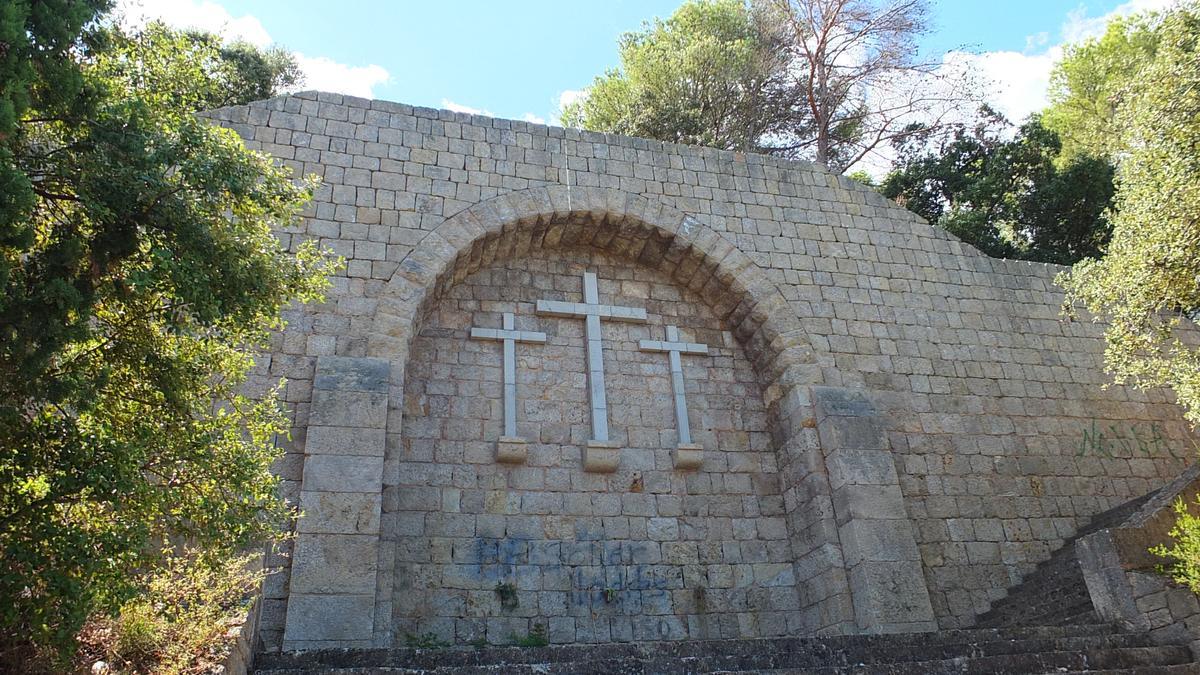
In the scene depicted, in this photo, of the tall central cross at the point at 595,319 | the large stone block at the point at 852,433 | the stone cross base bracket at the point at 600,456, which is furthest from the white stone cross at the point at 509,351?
the large stone block at the point at 852,433

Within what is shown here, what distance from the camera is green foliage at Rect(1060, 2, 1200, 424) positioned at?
7219mm

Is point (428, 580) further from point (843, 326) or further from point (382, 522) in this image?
point (843, 326)

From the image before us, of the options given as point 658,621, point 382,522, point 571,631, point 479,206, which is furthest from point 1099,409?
point 382,522

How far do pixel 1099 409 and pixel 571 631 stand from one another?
6179 mm

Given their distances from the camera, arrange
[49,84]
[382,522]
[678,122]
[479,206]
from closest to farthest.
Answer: [49,84] < [382,522] < [479,206] < [678,122]

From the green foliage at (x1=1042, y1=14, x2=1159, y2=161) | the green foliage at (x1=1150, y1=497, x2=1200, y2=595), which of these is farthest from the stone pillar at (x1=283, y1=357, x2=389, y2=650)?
the green foliage at (x1=1042, y1=14, x2=1159, y2=161)

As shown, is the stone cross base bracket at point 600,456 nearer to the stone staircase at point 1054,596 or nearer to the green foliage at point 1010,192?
the stone staircase at point 1054,596

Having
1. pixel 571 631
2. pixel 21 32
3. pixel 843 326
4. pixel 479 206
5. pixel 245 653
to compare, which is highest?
pixel 479 206

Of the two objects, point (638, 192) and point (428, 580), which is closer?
point (428, 580)

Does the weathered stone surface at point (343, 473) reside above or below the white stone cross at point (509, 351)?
below

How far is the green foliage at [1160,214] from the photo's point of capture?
722 cm

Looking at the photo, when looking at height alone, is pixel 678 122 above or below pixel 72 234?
above

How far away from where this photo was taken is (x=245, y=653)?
15.2ft

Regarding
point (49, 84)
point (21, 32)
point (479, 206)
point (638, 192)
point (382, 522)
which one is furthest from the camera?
point (638, 192)
